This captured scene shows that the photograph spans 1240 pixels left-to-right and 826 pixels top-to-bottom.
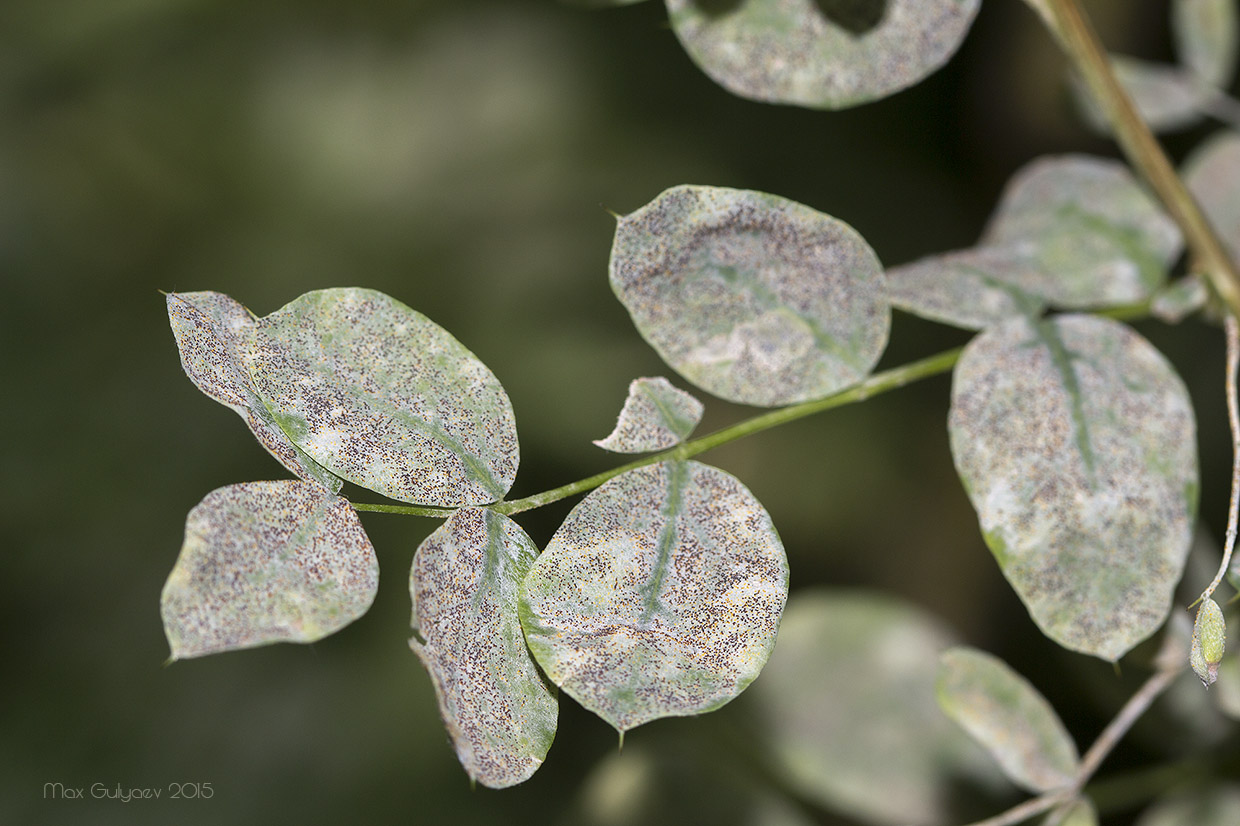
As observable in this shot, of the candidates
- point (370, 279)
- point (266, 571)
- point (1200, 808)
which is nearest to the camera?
point (266, 571)

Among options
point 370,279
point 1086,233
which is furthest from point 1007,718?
point 370,279

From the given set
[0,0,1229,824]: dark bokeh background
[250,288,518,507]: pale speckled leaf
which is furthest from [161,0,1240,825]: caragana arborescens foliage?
[0,0,1229,824]: dark bokeh background

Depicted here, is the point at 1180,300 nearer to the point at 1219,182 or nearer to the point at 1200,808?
the point at 1219,182

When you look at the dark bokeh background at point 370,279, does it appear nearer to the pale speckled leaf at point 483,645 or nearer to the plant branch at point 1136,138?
the plant branch at point 1136,138

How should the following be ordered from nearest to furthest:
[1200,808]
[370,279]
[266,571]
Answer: [266,571] < [1200,808] < [370,279]

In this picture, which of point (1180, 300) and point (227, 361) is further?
point (1180, 300)

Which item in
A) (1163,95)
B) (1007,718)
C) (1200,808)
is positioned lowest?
(1200,808)
